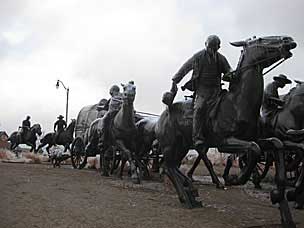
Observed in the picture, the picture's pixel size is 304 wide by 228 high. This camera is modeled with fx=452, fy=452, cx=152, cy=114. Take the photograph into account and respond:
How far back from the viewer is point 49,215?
269 inches

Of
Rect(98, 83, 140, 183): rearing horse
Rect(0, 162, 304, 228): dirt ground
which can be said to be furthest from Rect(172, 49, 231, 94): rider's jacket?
Rect(98, 83, 140, 183): rearing horse

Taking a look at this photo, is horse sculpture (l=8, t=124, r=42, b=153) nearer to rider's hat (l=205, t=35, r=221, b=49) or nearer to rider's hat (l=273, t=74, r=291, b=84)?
rider's hat (l=273, t=74, r=291, b=84)

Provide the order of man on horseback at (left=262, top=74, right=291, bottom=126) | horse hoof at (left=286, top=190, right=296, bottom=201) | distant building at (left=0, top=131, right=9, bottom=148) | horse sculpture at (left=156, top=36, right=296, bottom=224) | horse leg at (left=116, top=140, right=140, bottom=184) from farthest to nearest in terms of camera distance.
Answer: distant building at (left=0, top=131, right=9, bottom=148) → horse leg at (left=116, top=140, right=140, bottom=184) → man on horseback at (left=262, top=74, right=291, bottom=126) → horse hoof at (left=286, top=190, right=296, bottom=201) → horse sculpture at (left=156, top=36, right=296, bottom=224)

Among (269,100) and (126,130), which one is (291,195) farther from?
(126,130)

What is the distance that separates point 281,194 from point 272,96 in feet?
16.2

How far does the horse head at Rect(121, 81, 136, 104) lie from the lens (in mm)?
13070

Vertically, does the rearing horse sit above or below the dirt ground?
above

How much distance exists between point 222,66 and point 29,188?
4952 millimetres

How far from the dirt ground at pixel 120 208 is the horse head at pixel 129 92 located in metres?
3.04

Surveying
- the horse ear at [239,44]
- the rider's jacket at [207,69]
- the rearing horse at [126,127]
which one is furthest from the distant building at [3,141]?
the horse ear at [239,44]

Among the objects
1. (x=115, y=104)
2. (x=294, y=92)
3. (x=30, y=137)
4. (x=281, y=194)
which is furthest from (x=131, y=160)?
(x=30, y=137)

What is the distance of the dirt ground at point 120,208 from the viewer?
6.57 meters

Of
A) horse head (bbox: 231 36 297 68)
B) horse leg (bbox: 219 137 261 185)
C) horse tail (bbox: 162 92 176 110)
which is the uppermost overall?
horse head (bbox: 231 36 297 68)

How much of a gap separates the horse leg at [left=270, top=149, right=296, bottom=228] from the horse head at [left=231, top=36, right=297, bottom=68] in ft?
4.88
